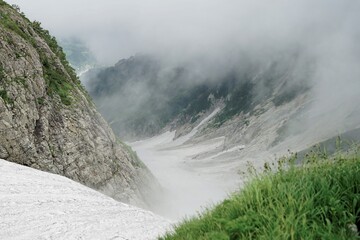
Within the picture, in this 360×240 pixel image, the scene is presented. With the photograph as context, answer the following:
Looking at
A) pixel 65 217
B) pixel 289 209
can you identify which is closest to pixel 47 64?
pixel 65 217

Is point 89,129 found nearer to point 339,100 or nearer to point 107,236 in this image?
point 107,236

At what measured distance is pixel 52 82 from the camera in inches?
1863

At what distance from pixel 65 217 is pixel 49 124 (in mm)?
30618

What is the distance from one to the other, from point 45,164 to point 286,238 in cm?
3496

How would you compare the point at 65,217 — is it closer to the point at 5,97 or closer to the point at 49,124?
the point at 5,97

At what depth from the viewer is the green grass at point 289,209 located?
15.7 ft

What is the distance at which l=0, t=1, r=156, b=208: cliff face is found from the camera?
35750 mm

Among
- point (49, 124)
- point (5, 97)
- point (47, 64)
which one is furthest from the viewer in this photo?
point (47, 64)

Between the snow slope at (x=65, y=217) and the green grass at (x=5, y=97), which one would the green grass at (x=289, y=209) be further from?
the green grass at (x=5, y=97)

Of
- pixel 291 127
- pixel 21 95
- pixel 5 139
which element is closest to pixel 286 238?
pixel 5 139

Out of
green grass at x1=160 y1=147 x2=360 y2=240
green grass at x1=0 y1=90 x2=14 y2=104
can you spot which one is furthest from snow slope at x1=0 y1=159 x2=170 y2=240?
green grass at x1=0 y1=90 x2=14 y2=104

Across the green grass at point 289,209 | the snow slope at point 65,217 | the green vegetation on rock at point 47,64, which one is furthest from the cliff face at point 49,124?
the green grass at point 289,209

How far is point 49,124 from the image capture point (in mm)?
40594

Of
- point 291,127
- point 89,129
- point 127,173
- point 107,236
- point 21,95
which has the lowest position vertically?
point 291,127
